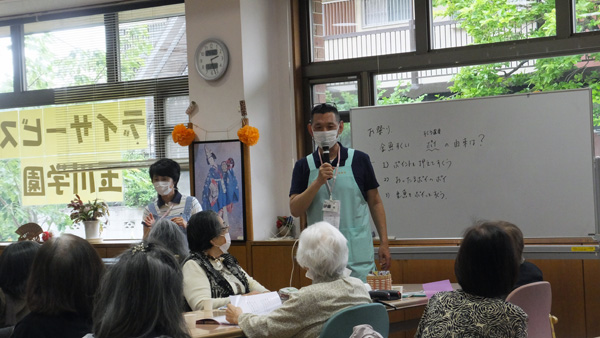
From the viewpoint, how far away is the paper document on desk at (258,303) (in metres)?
3.33

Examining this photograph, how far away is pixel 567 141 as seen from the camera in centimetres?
493

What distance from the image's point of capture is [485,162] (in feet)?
17.0

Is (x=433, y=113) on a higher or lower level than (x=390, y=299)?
higher

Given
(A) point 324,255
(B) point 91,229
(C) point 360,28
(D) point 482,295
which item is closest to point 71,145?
(B) point 91,229

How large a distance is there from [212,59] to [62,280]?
4.27 m

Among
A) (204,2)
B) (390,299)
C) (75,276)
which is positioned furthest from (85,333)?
(204,2)

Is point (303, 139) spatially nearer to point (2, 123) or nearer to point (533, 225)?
point (533, 225)

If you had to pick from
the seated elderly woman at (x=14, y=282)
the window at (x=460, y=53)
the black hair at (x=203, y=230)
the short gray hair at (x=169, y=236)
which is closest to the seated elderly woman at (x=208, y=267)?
the black hair at (x=203, y=230)

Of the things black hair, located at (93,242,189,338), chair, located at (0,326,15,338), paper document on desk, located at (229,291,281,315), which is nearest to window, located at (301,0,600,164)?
paper document on desk, located at (229,291,281,315)

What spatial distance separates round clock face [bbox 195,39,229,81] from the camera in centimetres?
627

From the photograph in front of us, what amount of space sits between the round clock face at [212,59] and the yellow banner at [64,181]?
4.96ft

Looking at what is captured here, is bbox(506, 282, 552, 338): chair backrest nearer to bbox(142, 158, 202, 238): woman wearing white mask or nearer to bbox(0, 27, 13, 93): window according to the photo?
bbox(142, 158, 202, 238): woman wearing white mask

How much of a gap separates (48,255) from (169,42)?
→ 502cm

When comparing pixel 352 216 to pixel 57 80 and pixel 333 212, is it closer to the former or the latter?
pixel 333 212
